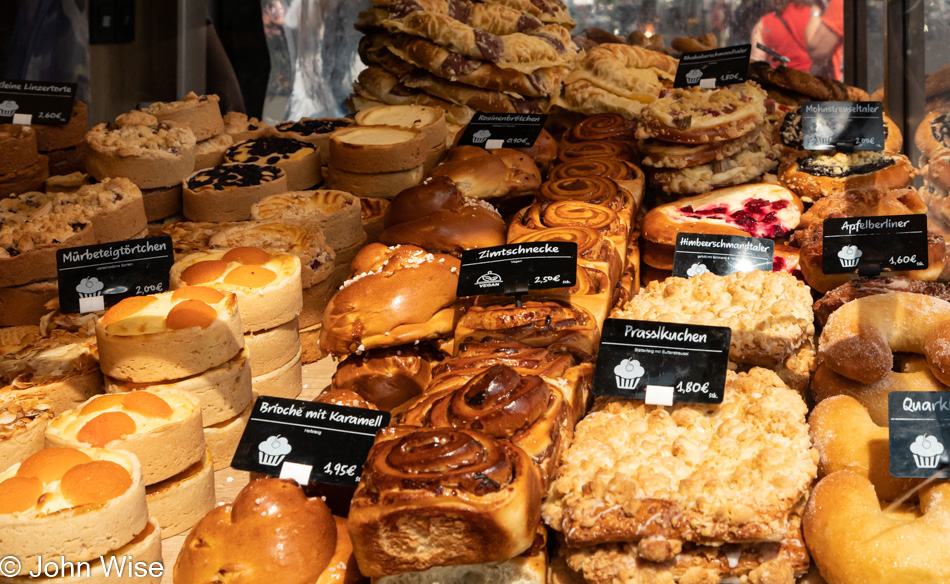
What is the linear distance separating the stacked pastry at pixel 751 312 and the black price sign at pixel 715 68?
5.92 ft

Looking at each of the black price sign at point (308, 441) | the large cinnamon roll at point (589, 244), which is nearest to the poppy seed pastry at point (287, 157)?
the large cinnamon roll at point (589, 244)

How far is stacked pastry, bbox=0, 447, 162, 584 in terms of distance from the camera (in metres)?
1.94

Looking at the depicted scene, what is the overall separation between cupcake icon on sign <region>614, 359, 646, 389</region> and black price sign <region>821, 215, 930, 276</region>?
3.06 feet

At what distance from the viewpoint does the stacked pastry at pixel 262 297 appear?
114 inches

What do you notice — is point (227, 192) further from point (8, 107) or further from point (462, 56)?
point (462, 56)

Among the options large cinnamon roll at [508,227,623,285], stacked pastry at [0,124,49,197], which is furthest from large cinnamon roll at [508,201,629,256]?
stacked pastry at [0,124,49,197]

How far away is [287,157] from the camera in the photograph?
4.26 metres

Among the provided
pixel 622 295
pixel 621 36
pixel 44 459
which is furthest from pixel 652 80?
pixel 44 459

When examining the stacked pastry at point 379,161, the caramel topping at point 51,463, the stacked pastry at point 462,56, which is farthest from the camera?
the stacked pastry at point 462,56

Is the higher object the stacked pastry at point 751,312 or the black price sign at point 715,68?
the black price sign at point 715,68

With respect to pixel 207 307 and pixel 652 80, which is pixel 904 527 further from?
pixel 652 80

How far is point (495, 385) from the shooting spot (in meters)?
2.00

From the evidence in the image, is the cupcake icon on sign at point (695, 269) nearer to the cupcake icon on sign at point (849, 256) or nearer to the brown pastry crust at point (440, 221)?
the cupcake icon on sign at point (849, 256)

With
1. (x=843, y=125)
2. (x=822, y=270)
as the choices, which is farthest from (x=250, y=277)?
(x=843, y=125)
